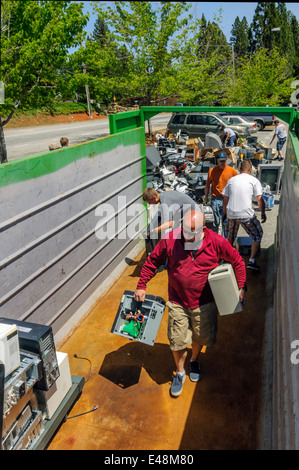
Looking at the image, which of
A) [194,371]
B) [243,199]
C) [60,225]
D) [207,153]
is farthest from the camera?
[207,153]

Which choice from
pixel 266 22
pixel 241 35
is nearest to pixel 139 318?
pixel 266 22

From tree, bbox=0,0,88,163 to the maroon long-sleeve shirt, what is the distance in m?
8.00

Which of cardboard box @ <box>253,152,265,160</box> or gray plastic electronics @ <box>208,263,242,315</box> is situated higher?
gray plastic electronics @ <box>208,263,242,315</box>

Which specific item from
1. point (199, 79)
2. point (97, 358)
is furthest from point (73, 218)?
point (199, 79)

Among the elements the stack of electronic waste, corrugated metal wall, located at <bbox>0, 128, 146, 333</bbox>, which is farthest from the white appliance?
corrugated metal wall, located at <bbox>0, 128, 146, 333</bbox>

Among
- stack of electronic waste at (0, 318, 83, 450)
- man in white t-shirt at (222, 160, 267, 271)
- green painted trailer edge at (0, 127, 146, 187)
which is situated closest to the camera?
stack of electronic waste at (0, 318, 83, 450)

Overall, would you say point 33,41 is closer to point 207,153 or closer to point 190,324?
point 207,153

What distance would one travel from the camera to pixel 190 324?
357cm

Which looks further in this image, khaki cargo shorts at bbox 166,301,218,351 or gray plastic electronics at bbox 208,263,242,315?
khaki cargo shorts at bbox 166,301,218,351

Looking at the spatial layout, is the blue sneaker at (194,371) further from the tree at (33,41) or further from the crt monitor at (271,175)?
the tree at (33,41)

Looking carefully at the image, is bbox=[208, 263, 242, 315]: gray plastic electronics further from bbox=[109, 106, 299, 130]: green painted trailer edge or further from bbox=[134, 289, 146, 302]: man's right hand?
bbox=[109, 106, 299, 130]: green painted trailer edge

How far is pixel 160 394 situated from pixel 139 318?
0.88 meters

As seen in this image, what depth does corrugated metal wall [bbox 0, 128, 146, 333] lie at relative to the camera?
139 inches

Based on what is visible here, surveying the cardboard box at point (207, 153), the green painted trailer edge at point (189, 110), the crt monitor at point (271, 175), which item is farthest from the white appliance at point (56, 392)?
the cardboard box at point (207, 153)
